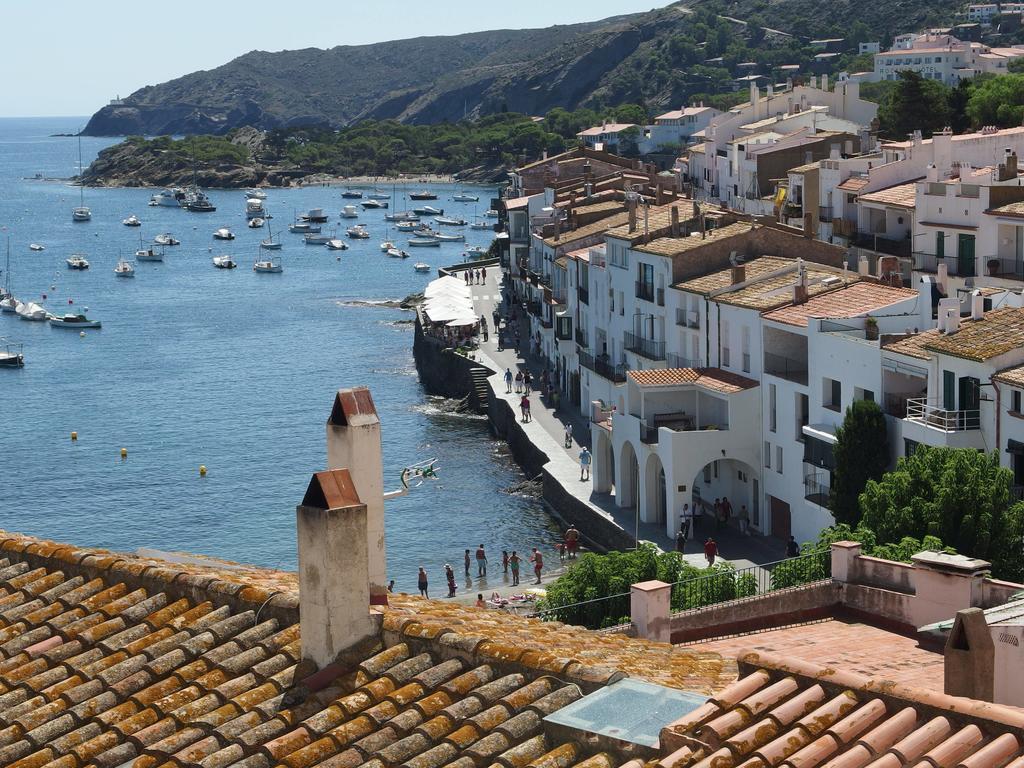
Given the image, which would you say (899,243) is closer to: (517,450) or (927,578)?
(517,450)

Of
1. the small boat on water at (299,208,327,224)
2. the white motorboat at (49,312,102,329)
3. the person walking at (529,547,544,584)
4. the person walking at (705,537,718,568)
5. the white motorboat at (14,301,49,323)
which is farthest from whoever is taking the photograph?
the small boat on water at (299,208,327,224)

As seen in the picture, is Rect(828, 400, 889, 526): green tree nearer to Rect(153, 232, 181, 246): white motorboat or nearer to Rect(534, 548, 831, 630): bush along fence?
Rect(534, 548, 831, 630): bush along fence

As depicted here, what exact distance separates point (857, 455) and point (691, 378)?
8.60 meters

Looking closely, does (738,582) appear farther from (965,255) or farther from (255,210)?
(255,210)

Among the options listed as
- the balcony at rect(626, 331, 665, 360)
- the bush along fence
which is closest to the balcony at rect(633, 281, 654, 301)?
the balcony at rect(626, 331, 665, 360)

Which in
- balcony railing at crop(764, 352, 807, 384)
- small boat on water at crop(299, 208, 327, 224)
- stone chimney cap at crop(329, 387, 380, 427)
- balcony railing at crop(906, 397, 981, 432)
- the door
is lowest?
small boat on water at crop(299, 208, 327, 224)

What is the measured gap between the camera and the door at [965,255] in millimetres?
54625

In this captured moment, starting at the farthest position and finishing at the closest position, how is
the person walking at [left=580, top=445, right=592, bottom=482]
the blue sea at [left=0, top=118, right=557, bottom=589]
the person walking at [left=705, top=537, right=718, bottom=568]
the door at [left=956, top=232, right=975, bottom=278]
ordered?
the blue sea at [left=0, top=118, right=557, bottom=589], the door at [left=956, top=232, right=975, bottom=278], the person walking at [left=580, top=445, right=592, bottom=482], the person walking at [left=705, top=537, right=718, bottom=568]

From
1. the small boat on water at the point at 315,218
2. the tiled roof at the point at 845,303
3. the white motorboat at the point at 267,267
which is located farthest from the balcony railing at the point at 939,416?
the small boat on water at the point at 315,218

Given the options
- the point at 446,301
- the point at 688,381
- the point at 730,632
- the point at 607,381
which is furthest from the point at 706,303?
the point at 446,301

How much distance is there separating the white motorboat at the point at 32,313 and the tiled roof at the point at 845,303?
72346mm

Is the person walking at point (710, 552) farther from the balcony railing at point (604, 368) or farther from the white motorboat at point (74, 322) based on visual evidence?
the white motorboat at point (74, 322)

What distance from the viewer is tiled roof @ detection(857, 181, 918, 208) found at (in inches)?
2386

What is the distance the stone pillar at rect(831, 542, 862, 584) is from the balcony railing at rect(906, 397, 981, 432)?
17.9 m
